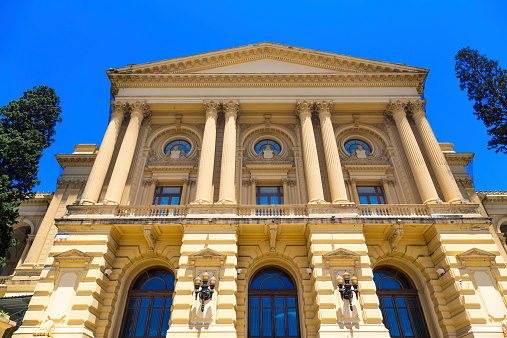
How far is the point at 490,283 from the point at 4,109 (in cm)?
2814

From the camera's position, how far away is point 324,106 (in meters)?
23.6

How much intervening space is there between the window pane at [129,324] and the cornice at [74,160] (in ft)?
48.7

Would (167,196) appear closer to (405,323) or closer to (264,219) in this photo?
(264,219)

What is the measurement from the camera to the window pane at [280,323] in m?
16.6

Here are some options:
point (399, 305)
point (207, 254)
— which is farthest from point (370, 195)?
point (207, 254)

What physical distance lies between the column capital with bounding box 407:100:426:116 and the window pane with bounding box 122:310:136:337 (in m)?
21.5

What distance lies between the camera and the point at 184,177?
2238cm

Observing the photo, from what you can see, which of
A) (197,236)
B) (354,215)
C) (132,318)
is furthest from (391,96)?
(132,318)

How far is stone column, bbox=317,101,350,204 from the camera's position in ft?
63.3

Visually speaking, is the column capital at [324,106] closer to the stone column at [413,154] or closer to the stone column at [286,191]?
the stone column at [413,154]

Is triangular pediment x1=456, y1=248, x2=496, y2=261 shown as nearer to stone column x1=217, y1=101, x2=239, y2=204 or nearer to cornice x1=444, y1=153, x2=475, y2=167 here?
stone column x1=217, y1=101, x2=239, y2=204

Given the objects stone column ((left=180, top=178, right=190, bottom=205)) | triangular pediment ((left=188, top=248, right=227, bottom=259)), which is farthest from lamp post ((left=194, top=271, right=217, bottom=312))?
stone column ((left=180, top=178, right=190, bottom=205))

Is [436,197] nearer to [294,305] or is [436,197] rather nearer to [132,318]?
[294,305]

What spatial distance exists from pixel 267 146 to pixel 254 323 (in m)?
11.9
